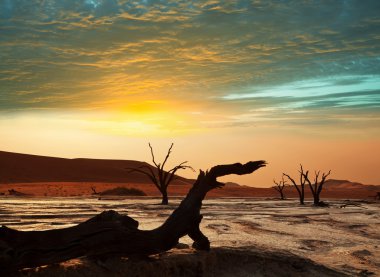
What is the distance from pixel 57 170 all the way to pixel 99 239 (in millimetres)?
86048

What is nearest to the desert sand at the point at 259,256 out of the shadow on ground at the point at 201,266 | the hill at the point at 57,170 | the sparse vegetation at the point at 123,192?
the shadow on ground at the point at 201,266

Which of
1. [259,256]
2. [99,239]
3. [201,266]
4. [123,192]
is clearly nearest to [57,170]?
[123,192]

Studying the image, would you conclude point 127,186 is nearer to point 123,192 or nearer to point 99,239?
point 123,192

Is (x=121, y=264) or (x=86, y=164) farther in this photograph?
(x=86, y=164)

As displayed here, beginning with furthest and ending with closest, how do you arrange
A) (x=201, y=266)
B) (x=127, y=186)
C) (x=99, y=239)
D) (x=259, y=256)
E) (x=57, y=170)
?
(x=57, y=170) → (x=127, y=186) → (x=259, y=256) → (x=201, y=266) → (x=99, y=239)

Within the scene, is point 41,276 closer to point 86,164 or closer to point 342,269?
point 342,269

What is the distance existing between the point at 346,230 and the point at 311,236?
2562mm

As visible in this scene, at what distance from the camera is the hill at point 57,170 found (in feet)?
266

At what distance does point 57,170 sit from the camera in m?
90.5

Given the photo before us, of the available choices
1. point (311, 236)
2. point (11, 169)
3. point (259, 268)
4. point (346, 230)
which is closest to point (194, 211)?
point (259, 268)

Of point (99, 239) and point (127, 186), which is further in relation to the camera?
point (127, 186)

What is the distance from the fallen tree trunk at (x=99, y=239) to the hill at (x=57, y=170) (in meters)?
69.2

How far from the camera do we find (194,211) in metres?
8.59

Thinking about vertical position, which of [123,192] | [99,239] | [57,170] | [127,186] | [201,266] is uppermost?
[57,170]
